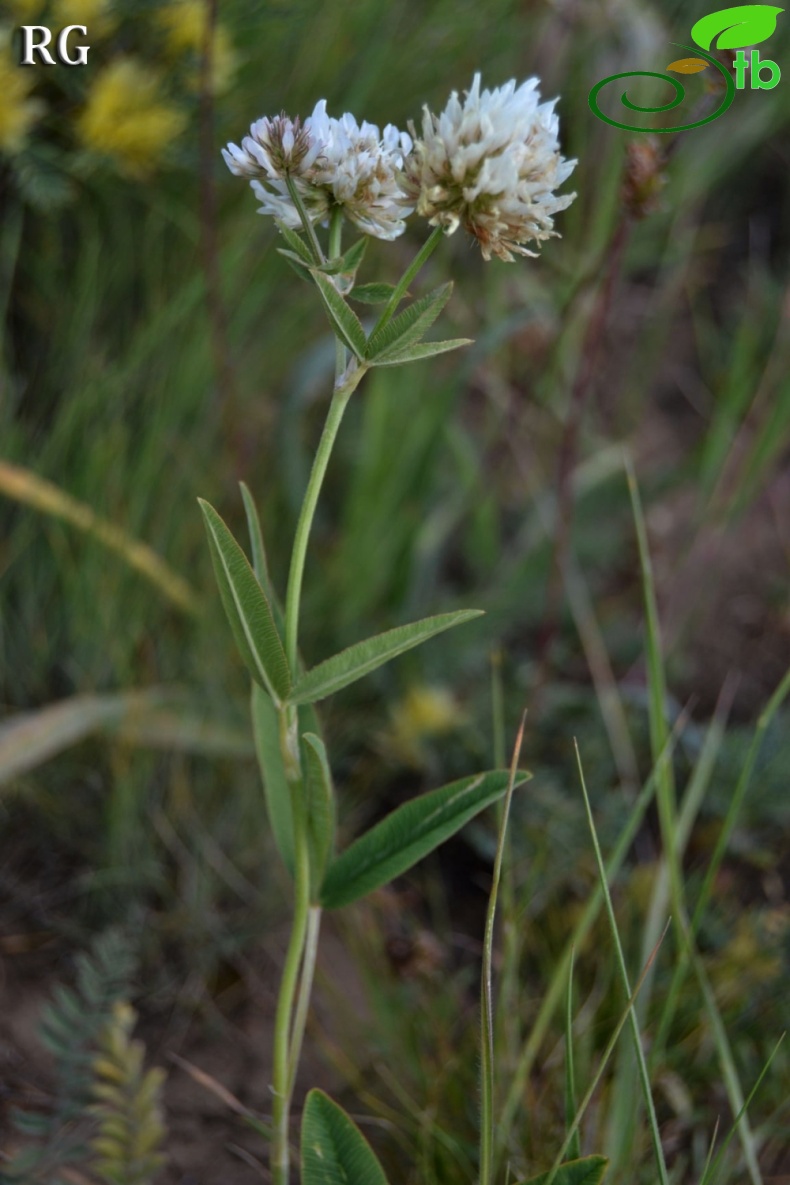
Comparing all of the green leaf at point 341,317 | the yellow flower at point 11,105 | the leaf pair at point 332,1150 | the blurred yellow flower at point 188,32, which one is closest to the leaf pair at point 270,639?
the green leaf at point 341,317

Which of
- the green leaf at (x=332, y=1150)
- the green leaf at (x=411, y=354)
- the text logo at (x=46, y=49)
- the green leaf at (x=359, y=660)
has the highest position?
the text logo at (x=46, y=49)

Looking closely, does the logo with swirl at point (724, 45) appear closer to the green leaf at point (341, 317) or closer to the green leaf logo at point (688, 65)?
the green leaf logo at point (688, 65)

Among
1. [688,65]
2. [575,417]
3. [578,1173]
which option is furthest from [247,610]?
[688,65]

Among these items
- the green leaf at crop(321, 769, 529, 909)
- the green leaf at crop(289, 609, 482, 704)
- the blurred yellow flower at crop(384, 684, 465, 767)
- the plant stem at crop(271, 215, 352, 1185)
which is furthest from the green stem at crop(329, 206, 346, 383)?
the blurred yellow flower at crop(384, 684, 465, 767)

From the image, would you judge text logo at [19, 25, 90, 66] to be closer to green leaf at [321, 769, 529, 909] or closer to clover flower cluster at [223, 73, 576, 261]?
clover flower cluster at [223, 73, 576, 261]

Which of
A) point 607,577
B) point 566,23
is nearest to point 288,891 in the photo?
point 607,577

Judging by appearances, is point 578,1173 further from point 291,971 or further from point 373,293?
point 373,293

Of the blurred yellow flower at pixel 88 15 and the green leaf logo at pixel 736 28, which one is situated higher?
the blurred yellow flower at pixel 88 15
